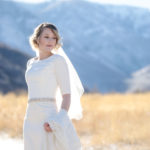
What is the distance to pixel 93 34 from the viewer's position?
17150 centimetres

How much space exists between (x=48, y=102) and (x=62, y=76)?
0.72 ft

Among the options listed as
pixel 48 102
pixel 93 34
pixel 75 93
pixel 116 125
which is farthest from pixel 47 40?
pixel 93 34

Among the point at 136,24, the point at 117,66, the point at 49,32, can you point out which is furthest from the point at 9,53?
the point at 136,24

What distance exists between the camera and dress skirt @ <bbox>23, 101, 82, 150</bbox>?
334 centimetres

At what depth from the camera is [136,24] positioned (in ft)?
636

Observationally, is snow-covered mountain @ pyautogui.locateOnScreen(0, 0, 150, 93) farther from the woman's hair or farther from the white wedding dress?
the white wedding dress

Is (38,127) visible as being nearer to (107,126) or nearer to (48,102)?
(48,102)

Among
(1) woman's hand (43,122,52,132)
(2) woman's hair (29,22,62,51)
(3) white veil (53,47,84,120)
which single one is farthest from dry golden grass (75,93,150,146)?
(1) woman's hand (43,122,52,132)

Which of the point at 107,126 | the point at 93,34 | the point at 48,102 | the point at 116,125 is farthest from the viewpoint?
the point at 93,34

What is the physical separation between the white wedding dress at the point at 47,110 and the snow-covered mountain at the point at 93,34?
400 feet

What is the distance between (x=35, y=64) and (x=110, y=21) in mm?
178254

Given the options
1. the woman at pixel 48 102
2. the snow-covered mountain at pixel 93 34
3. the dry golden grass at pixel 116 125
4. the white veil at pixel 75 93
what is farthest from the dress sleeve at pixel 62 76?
the snow-covered mountain at pixel 93 34

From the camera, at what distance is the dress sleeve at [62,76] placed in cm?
343

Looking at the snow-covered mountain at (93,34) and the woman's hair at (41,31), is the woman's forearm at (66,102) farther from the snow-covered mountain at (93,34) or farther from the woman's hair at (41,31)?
the snow-covered mountain at (93,34)
